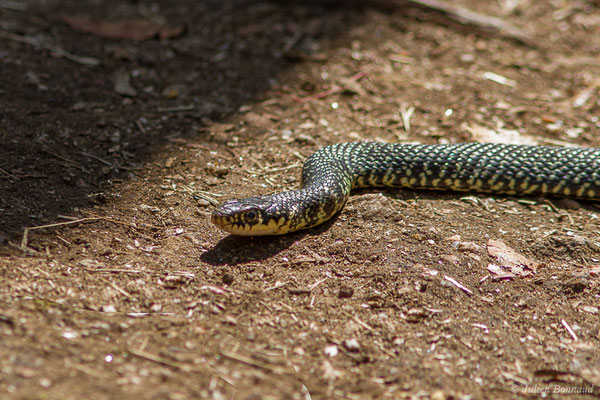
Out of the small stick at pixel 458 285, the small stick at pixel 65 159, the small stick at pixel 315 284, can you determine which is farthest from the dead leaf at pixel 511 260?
the small stick at pixel 65 159

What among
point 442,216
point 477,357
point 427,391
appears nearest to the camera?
point 427,391

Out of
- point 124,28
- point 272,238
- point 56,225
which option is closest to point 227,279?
point 272,238

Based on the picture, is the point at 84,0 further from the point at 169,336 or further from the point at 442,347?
the point at 442,347

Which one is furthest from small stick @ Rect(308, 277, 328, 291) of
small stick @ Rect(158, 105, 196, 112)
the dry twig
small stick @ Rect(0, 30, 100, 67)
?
the dry twig

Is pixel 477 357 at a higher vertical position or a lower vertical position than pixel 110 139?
lower

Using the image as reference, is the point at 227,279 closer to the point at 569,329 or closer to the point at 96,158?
the point at 96,158

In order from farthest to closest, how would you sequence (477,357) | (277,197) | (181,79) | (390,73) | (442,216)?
1. (390,73)
2. (181,79)
3. (442,216)
4. (277,197)
5. (477,357)

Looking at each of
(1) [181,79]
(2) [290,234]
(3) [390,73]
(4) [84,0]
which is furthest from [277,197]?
(4) [84,0]
